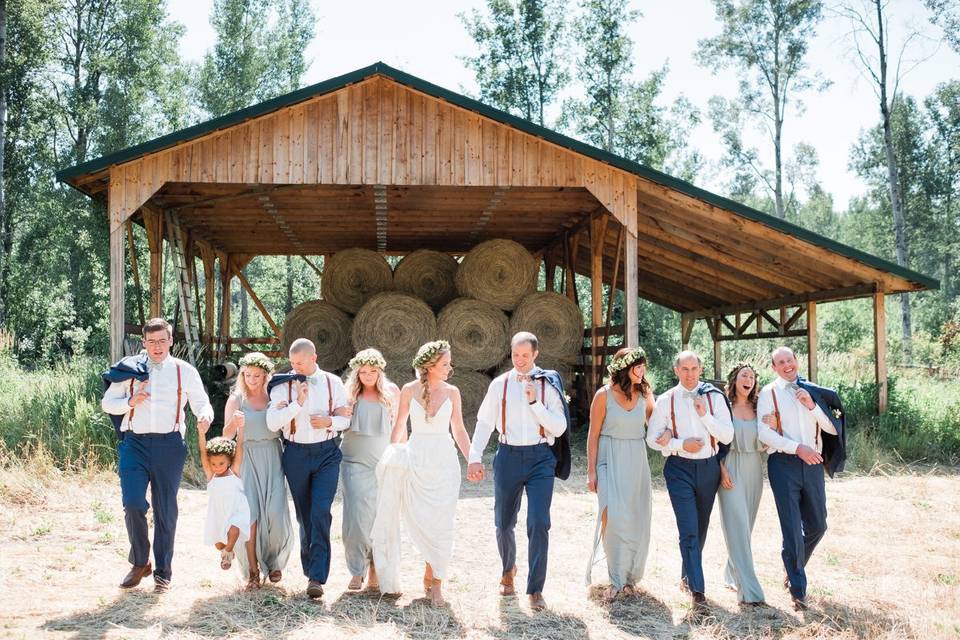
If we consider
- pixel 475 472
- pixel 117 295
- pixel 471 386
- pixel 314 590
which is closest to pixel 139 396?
pixel 314 590

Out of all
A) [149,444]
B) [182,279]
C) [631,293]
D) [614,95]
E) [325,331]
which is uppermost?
[614,95]

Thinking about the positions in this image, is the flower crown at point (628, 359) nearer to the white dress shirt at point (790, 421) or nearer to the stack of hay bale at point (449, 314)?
the white dress shirt at point (790, 421)

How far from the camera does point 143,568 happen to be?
5539mm

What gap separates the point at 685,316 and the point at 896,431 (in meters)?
8.52

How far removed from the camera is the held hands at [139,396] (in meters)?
5.39

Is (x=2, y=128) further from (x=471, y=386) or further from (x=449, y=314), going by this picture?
(x=471, y=386)

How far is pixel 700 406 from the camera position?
17.5ft

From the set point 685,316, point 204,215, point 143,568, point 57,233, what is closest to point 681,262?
point 685,316

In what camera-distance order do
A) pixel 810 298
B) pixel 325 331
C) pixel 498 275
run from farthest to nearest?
pixel 325 331 → pixel 810 298 → pixel 498 275

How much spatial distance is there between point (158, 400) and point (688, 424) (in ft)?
10.7

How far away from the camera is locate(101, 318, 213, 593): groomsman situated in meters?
5.43

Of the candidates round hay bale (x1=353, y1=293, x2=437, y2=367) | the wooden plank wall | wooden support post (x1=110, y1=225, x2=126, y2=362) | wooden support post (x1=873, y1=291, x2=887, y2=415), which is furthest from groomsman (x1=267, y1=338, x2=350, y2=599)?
wooden support post (x1=873, y1=291, x2=887, y2=415)

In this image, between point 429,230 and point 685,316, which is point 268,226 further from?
point 685,316

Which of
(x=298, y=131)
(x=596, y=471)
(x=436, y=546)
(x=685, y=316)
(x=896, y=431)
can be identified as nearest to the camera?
(x=436, y=546)
